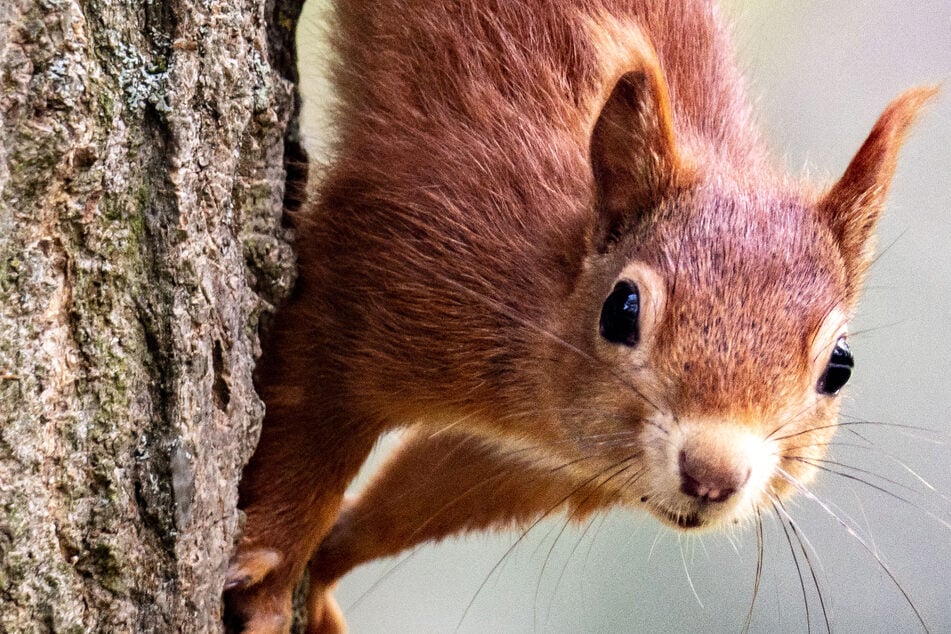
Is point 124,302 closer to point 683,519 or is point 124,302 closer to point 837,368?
point 683,519

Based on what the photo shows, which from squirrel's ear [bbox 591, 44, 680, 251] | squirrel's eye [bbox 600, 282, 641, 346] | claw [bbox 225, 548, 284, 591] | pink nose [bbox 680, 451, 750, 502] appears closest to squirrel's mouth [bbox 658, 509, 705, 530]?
pink nose [bbox 680, 451, 750, 502]

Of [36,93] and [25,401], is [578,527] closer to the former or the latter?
[25,401]

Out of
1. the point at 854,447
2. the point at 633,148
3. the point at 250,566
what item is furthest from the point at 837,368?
the point at 854,447

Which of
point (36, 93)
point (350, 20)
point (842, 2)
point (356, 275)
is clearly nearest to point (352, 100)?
point (350, 20)

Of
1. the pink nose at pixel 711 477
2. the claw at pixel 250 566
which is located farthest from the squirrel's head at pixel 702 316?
the claw at pixel 250 566

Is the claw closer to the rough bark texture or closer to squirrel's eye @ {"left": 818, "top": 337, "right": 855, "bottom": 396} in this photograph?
the rough bark texture
